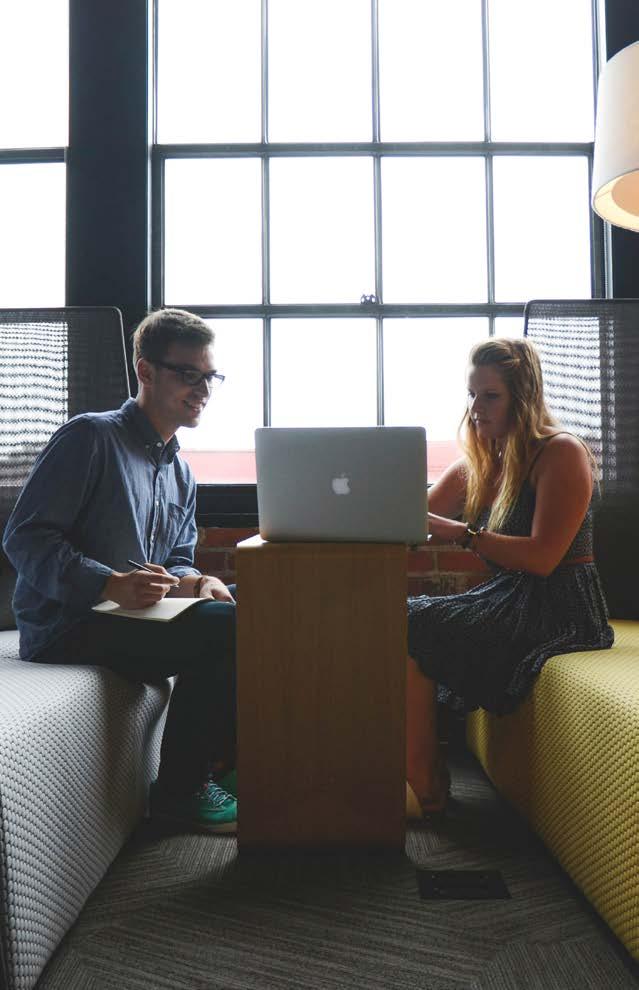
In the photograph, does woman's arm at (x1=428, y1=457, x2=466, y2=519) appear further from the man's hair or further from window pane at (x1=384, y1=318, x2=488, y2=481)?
the man's hair

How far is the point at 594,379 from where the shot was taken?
2.24 meters

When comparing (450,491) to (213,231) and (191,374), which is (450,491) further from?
(213,231)

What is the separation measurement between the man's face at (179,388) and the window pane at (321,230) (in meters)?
0.80

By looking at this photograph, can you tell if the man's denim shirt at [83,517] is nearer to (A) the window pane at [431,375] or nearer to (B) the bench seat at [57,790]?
(B) the bench seat at [57,790]

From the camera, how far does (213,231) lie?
254 centimetres

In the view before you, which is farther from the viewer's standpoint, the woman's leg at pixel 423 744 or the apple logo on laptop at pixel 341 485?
the woman's leg at pixel 423 744

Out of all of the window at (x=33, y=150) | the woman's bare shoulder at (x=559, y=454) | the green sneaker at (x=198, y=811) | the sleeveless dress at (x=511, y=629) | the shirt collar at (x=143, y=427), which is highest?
the window at (x=33, y=150)

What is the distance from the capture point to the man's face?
70.5 inches

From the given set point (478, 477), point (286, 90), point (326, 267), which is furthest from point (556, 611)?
point (286, 90)

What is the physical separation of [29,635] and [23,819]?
1.89ft

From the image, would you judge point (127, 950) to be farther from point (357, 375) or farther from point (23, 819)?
point (357, 375)

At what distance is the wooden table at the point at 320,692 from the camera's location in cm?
157

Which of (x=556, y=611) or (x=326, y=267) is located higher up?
(x=326, y=267)

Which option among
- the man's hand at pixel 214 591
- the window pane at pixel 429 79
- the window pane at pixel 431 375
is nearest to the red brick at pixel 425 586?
the window pane at pixel 431 375
